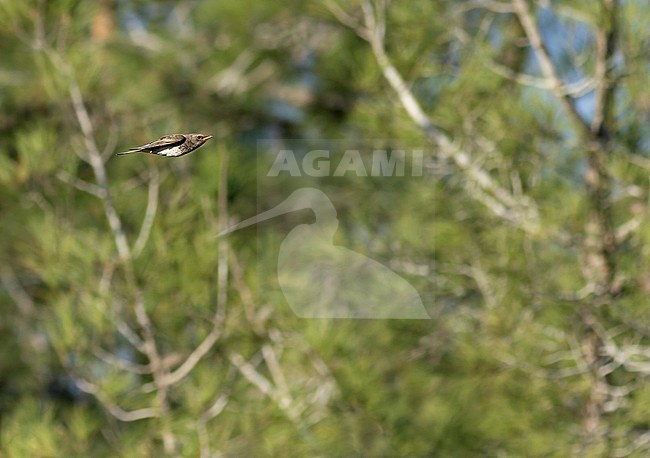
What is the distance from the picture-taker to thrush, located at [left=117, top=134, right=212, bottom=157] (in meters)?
0.34

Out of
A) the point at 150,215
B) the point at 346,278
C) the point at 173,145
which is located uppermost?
the point at 173,145

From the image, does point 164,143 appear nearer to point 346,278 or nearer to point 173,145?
point 173,145

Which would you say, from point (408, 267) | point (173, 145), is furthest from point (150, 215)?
point (173, 145)

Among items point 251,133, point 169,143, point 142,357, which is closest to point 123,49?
point 251,133

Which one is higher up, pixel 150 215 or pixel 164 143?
pixel 164 143

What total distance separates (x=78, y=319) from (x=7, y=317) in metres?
1.43

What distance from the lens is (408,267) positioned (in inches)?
55.3

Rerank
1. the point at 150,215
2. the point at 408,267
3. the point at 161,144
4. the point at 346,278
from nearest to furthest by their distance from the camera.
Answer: the point at 161,144
the point at 150,215
the point at 408,267
the point at 346,278

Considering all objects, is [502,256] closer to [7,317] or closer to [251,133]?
[251,133]

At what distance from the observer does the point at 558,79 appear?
4.10ft

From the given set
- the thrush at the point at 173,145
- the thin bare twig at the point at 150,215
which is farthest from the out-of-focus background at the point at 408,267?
the thrush at the point at 173,145

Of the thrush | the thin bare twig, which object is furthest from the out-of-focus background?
the thrush

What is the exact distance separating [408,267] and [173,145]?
1077 mm

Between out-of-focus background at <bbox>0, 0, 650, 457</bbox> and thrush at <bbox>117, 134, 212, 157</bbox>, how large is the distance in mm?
752
